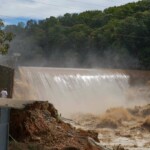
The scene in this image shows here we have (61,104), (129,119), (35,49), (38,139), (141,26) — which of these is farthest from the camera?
(35,49)

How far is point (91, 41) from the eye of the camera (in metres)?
57.0

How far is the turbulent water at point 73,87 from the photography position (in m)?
32.5

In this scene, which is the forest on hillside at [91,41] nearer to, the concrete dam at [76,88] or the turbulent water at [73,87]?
the concrete dam at [76,88]

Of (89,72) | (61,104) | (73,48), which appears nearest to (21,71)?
(61,104)

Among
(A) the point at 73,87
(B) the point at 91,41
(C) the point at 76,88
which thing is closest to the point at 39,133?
(A) the point at 73,87

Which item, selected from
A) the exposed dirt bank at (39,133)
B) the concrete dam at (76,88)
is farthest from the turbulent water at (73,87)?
the exposed dirt bank at (39,133)

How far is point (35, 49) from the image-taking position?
59000mm

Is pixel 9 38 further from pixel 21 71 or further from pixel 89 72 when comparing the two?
pixel 89 72

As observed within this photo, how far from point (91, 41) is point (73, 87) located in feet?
71.0

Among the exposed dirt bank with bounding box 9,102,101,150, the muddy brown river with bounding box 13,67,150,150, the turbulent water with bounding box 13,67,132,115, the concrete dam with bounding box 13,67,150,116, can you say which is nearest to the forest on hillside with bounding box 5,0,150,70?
the muddy brown river with bounding box 13,67,150,150

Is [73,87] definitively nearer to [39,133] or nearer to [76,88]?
[76,88]

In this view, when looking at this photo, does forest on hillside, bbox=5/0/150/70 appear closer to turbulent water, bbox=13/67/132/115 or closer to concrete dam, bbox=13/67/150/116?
concrete dam, bbox=13/67/150/116

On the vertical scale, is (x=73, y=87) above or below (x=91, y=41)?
below

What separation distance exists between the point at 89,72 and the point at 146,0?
30.5 metres
